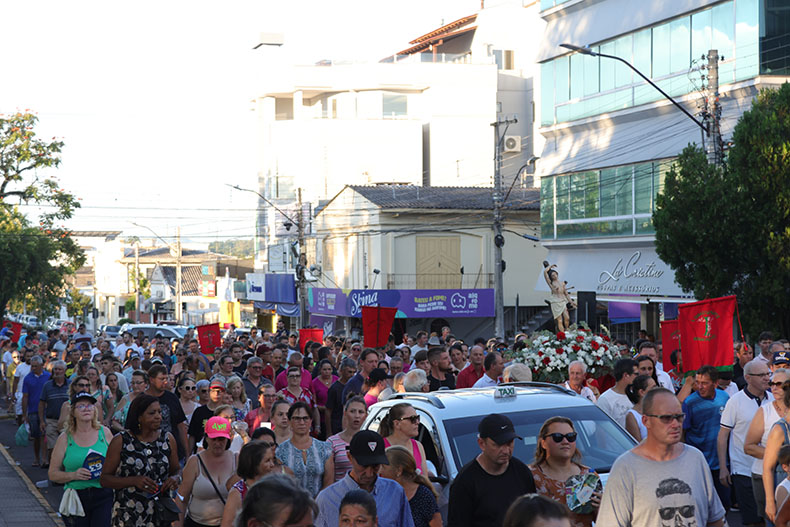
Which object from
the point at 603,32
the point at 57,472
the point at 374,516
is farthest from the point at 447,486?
the point at 603,32

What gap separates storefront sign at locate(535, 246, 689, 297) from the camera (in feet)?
98.1

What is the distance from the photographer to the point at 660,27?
2941 centimetres

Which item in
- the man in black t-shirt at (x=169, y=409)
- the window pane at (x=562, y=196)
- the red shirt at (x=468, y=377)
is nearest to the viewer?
the man in black t-shirt at (x=169, y=409)

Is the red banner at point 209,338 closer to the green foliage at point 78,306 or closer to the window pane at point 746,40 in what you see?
the window pane at point 746,40

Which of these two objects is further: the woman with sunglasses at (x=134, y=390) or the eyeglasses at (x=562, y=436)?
the woman with sunglasses at (x=134, y=390)

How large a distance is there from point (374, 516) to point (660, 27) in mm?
26682

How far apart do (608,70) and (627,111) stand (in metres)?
1.85

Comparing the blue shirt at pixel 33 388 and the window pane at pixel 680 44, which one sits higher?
the window pane at pixel 680 44

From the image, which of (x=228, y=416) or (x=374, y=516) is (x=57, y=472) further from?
(x=374, y=516)

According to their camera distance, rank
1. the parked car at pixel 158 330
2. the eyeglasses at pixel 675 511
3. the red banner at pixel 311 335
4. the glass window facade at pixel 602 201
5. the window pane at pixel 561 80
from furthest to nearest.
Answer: the parked car at pixel 158 330, the window pane at pixel 561 80, the glass window facade at pixel 602 201, the red banner at pixel 311 335, the eyeglasses at pixel 675 511

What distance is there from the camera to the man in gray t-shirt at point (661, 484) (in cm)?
538

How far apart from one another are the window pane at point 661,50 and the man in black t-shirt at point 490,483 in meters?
24.6

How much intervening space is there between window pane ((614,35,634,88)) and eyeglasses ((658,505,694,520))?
26480 millimetres

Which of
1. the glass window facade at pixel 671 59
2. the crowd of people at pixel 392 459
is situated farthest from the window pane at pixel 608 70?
the crowd of people at pixel 392 459
